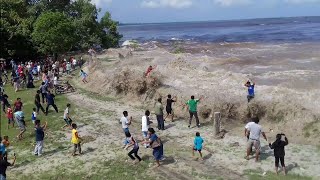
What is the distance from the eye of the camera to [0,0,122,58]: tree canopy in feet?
130

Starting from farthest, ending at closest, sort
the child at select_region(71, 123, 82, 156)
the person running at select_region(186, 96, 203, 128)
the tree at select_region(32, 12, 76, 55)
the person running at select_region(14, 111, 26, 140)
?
the tree at select_region(32, 12, 76, 55) < the person running at select_region(186, 96, 203, 128) < the person running at select_region(14, 111, 26, 140) < the child at select_region(71, 123, 82, 156)

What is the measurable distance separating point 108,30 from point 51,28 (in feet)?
51.1

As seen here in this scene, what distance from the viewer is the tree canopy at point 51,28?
130 feet

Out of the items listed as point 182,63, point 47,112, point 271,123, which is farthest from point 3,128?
point 182,63

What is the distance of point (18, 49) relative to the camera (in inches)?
1667

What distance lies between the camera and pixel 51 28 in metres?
39.4

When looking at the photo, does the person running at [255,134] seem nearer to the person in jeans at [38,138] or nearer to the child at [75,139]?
the child at [75,139]

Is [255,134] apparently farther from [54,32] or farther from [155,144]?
[54,32]

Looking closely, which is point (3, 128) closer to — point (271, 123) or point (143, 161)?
point (143, 161)

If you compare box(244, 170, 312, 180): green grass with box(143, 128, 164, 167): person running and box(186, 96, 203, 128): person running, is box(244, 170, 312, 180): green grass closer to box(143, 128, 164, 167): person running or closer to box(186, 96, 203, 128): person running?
box(143, 128, 164, 167): person running

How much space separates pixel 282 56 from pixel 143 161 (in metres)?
35.8

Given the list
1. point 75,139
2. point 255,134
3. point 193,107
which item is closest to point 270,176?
point 255,134

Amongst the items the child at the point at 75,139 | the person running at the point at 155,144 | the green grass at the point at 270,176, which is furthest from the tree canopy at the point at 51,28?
the green grass at the point at 270,176

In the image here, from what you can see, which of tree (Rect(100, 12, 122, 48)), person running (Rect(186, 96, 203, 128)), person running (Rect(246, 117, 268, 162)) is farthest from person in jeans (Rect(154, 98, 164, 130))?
tree (Rect(100, 12, 122, 48))
